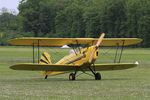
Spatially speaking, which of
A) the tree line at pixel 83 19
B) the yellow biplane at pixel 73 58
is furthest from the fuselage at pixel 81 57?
the tree line at pixel 83 19

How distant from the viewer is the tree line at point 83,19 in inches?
4892

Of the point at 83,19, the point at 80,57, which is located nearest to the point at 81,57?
the point at 80,57

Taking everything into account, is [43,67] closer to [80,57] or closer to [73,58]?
[73,58]

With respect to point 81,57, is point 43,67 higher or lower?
lower

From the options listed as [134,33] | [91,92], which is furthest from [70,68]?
[134,33]

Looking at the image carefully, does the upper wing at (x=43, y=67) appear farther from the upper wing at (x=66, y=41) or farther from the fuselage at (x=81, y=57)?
the upper wing at (x=66, y=41)

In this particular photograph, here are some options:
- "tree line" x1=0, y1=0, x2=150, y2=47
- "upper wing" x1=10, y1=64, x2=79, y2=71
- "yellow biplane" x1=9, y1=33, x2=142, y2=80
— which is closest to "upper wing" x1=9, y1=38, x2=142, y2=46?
"yellow biplane" x1=9, y1=33, x2=142, y2=80

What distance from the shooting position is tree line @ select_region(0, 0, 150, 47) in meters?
124

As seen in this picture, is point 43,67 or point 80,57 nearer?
point 43,67

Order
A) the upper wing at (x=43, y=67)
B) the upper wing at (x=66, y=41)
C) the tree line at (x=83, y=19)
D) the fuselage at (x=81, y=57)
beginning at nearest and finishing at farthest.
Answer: the upper wing at (x=43, y=67) < the fuselage at (x=81, y=57) < the upper wing at (x=66, y=41) < the tree line at (x=83, y=19)

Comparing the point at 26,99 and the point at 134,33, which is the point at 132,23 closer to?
the point at 134,33

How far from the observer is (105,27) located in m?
129

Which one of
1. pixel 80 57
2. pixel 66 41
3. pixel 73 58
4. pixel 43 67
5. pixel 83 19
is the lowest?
pixel 83 19

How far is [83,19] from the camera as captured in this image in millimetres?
139250
